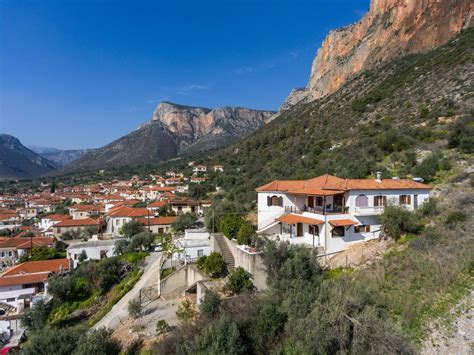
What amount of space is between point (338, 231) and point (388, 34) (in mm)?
65572

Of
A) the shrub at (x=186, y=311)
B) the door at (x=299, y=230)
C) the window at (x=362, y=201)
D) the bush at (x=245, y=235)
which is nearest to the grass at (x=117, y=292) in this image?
the shrub at (x=186, y=311)

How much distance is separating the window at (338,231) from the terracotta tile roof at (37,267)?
2659cm

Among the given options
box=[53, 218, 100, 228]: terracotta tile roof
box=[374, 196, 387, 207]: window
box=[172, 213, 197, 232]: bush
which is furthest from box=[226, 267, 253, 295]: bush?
box=[53, 218, 100, 228]: terracotta tile roof

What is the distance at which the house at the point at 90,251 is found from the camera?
30.3 metres

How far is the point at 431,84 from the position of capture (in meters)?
41.1

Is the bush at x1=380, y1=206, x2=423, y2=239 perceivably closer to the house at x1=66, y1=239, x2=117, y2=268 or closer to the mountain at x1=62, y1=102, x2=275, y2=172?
the house at x1=66, y1=239, x2=117, y2=268

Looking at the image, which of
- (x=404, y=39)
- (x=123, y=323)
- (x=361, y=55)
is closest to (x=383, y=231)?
(x=123, y=323)

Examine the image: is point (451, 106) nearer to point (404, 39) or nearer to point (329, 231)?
point (329, 231)

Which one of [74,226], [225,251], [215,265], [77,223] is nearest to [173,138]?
[77,223]

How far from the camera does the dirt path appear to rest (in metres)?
9.07

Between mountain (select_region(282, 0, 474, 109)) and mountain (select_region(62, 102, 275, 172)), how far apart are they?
5340cm

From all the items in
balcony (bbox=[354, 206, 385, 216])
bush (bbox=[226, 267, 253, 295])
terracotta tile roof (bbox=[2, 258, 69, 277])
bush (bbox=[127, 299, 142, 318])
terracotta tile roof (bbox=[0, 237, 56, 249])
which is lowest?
terracotta tile roof (bbox=[2, 258, 69, 277])

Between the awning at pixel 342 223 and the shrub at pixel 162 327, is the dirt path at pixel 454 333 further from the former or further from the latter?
the shrub at pixel 162 327

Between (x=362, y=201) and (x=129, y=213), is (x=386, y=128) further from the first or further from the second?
(x=129, y=213)
